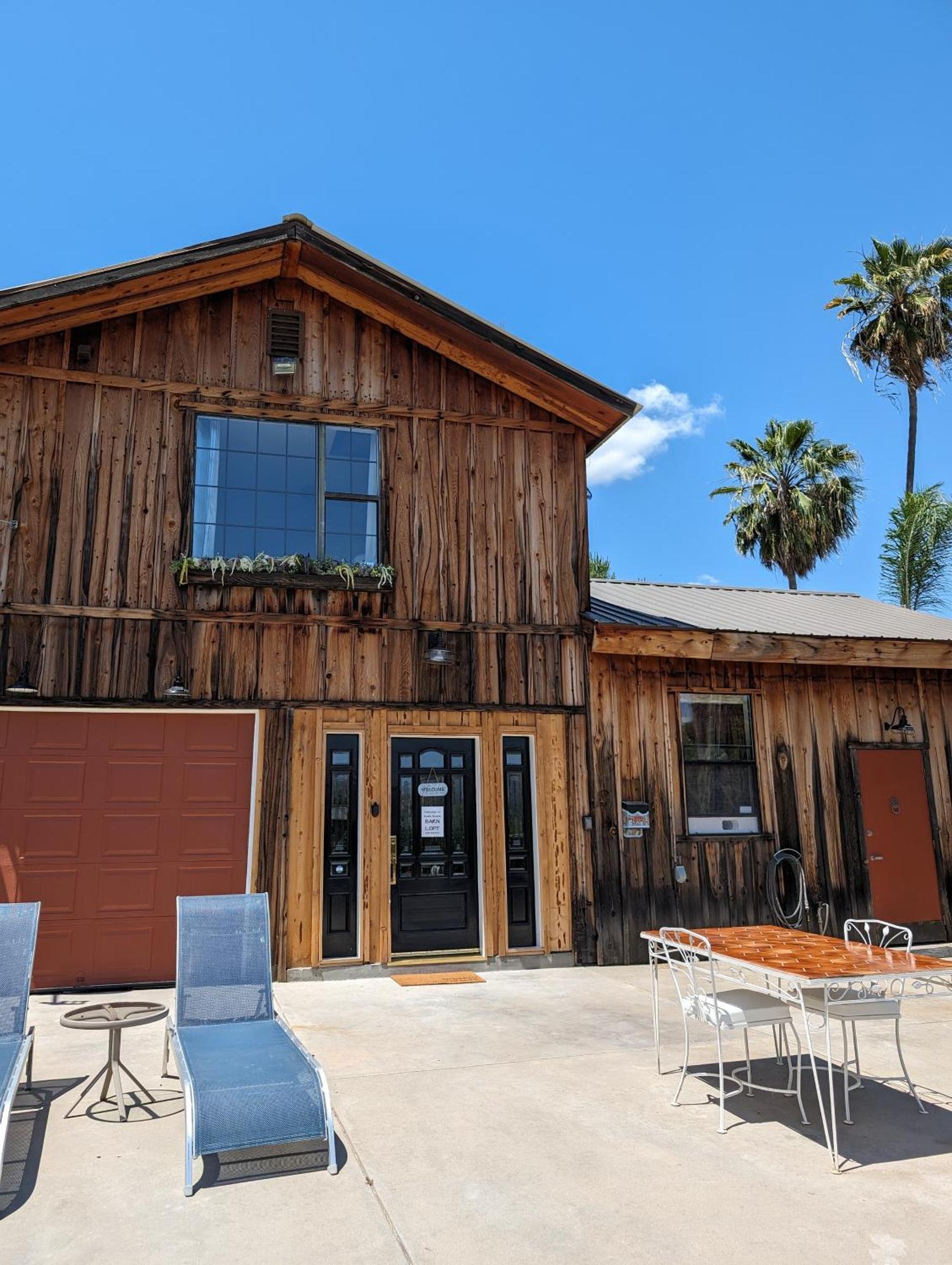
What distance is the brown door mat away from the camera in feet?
27.4

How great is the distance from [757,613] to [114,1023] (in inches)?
388

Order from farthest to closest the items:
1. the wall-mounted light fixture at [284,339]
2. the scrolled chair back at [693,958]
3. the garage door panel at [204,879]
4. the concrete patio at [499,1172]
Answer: the wall-mounted light fixture at [284,339] < the garage door panel at [204,879] < the scrolled chair back at [693,958] < the concrete patio at [499,1172]

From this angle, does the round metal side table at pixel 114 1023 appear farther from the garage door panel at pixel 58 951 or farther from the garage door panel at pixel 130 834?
the garage door panel at pixel 130 834

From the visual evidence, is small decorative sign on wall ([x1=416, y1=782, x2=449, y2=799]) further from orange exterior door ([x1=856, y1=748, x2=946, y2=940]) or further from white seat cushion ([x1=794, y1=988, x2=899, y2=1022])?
orange exterior door ([x1=856, y1=748, x2=946, y2=940])

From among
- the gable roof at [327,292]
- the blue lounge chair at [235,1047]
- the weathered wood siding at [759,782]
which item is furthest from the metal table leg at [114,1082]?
the gable roof at [327,292]

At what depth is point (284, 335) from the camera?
31.2ft

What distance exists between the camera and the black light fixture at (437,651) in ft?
29.8

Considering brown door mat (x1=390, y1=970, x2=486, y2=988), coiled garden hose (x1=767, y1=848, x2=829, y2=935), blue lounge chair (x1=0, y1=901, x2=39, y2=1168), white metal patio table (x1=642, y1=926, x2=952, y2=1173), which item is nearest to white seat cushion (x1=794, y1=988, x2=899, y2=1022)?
white metal patio table (x1=642, y1=926, x2=952, y2=1173)

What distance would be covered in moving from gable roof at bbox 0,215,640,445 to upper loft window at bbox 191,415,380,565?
140 centimetres

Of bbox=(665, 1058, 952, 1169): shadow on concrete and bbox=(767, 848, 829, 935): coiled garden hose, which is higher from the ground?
bbox=(767, 848, 829, 935): coiled garden hose

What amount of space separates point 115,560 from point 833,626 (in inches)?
353

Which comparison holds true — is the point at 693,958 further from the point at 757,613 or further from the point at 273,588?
the point at 757,613

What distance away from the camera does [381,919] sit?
868cm

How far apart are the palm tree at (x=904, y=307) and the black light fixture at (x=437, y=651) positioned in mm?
18611
